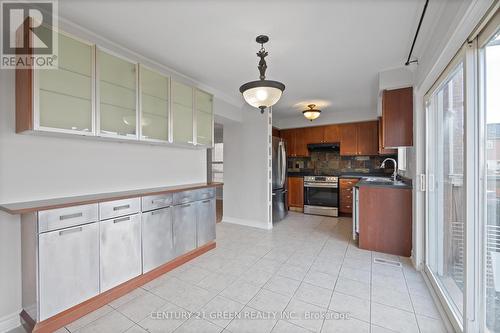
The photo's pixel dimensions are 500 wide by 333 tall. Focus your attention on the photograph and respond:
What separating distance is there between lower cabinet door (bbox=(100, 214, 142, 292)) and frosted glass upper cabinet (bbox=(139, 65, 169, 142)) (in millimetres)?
908

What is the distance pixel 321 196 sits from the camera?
209 inches

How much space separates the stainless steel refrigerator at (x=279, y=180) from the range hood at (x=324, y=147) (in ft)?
Answer: 4.43

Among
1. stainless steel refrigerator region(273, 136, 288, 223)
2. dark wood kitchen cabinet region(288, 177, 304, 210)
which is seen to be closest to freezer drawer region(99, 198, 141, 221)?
stainless steel refrigerator region(273, 136, 288, 223)

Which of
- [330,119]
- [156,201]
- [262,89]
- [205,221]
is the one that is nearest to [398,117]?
[262,89]

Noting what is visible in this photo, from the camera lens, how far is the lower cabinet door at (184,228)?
2.62 m

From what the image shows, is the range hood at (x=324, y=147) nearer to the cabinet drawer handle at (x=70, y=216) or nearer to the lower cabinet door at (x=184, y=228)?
the lower cabinet door at (x=184, y=228)

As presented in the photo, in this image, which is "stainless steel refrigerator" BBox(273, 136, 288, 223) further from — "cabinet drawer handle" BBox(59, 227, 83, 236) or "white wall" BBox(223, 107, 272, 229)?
"cabinet drawer handle" BBox(59, 227, 83, 236)

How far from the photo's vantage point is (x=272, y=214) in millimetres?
4406

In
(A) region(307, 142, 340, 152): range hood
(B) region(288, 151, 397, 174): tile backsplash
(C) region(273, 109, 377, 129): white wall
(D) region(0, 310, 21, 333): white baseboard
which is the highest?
(C) region(273, 109, 377, 129): white wall

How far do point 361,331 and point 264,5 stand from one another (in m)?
2.57

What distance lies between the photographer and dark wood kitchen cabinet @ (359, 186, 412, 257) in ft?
9.50

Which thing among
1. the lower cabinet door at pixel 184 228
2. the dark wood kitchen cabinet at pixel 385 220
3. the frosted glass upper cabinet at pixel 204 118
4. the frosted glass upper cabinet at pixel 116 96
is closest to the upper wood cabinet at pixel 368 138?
the dark wood kitchen cabinet at pixel 385 220

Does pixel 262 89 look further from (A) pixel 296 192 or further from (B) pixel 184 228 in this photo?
(A) pixel 296 192

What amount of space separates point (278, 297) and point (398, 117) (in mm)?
2629
